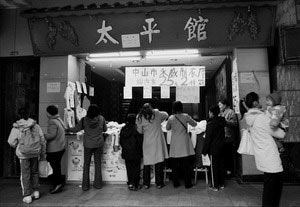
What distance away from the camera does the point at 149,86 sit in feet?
26.3

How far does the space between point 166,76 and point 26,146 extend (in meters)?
4.21

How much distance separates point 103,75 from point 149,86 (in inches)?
133

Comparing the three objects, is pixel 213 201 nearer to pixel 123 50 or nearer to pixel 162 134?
pixel 162 134

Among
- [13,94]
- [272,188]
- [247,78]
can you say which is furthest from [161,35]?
[13,94]

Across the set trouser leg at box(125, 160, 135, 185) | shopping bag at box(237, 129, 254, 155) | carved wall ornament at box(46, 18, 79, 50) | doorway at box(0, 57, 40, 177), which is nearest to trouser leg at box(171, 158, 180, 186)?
trouser leg at box(125, 160, 135, 185)

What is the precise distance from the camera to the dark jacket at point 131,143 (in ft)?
21.5

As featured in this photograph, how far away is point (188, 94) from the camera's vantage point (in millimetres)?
8086

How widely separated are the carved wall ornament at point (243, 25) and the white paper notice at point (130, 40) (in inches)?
95.3

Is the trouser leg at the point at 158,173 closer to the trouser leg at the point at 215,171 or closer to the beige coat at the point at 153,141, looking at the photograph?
the beige coat at the point at 153,141

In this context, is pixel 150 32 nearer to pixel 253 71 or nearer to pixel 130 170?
pixel 253 71

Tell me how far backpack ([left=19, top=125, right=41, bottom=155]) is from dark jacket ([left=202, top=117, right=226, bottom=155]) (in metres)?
3.83

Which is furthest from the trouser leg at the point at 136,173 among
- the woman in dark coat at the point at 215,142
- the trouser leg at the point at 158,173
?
the woman in dark coat at the point at 215,142

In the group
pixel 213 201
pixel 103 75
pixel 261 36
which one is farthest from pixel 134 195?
pixel 103 75

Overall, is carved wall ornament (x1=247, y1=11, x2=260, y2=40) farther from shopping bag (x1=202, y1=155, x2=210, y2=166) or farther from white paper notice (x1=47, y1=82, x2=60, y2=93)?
white paper notice (x1=47, y1=82, x2=60, y2=93)
